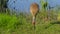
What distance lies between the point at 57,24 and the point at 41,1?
150 cm

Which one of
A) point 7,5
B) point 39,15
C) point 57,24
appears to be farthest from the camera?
point 7,5

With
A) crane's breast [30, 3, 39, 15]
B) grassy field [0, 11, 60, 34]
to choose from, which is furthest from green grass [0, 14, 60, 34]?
crane's breast [30, 3, 39, 15]

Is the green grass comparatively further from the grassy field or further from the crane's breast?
the crane's breast

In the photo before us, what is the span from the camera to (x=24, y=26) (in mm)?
8586

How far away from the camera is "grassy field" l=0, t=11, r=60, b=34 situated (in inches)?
313

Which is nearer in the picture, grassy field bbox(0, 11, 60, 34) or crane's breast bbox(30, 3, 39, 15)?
grassy field bbox(0, 11, 60, 34)

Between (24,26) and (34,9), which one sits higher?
(34,9)

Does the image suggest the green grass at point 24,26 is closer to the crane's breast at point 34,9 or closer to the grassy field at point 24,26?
the grassy field at point 24,26

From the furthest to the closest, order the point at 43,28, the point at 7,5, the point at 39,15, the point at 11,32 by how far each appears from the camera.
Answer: the point at 7,5 → the point at 39,15 → the point at 43,28 → the point at 11,32

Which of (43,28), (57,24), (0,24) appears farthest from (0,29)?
(57,24)

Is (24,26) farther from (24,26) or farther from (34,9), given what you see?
(34,9)

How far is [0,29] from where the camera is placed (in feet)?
26.9

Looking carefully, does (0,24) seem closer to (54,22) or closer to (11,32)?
(11,32)

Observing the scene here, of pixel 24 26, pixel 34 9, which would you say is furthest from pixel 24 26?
pixel 34 9
